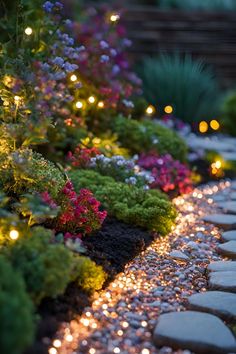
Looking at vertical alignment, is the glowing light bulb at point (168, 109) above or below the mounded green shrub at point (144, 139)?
above

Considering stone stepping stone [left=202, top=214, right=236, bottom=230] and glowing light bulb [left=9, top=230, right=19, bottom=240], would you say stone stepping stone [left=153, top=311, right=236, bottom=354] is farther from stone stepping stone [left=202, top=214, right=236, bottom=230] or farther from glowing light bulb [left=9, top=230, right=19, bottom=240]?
stone stepping stone [left=202, top=214, right=236, bottom=230]

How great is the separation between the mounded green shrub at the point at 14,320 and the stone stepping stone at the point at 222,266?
1.56 metres

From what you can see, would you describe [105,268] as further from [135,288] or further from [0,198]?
[0,198]

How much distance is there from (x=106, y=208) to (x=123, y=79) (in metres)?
3.35

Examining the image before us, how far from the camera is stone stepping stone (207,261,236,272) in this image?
3522 mm

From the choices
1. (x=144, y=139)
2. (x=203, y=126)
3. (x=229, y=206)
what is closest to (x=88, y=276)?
(x=229, y=206)

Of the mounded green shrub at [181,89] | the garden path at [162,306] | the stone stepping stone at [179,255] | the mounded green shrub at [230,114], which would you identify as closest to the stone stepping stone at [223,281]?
the garden path at [162,306]

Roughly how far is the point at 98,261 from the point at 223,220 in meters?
1.61

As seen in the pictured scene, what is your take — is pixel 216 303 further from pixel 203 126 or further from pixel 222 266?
pixel 203 126

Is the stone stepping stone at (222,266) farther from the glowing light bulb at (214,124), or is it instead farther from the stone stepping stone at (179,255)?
the glowing light bulb at (214,124)

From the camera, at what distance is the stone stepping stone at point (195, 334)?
101 inches

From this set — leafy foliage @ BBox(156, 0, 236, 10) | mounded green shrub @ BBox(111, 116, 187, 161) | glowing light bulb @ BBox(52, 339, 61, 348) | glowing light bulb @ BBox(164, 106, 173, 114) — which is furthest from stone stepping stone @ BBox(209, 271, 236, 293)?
leafy foliage @ BBox(156, 0, 236, 10)

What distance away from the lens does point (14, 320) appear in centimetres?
203

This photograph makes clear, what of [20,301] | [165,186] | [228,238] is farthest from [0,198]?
[165,186]
